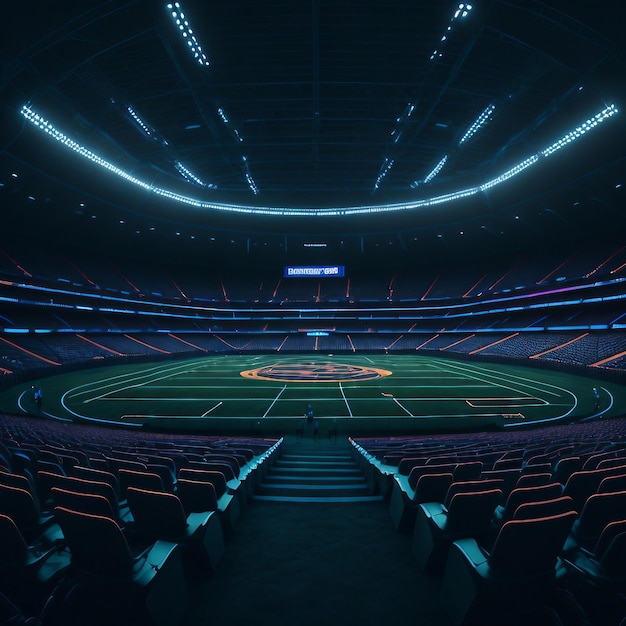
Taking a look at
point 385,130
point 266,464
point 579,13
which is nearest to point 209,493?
point 266,464

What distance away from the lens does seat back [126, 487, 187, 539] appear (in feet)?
10.0

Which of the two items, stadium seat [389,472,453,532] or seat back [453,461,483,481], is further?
seat back [453,461,483,481]

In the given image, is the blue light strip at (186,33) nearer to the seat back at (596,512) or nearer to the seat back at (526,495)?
the seat back at (526,495)

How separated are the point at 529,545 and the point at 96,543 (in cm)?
320

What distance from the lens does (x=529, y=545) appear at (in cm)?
246

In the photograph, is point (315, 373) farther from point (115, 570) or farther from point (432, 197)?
point (432, 197)

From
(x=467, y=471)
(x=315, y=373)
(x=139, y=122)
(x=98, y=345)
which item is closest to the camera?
(x=467, y=471)

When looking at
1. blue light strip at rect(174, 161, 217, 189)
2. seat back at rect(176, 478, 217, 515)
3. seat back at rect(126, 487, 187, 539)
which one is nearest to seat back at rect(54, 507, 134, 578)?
seat back at rect(126, 487, 187, 539)

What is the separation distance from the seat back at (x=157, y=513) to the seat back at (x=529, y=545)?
2.67 meters

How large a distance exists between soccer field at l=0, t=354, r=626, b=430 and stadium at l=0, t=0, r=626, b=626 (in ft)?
1.02

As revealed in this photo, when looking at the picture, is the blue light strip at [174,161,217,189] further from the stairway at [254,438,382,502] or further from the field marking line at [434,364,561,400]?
the field marking line at [434,364,561,400]

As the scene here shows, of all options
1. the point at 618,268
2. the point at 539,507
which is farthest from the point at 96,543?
the point at 618,268

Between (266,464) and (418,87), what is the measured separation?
28239mm

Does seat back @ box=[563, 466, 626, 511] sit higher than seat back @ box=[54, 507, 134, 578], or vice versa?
seat back @ box=[54, 507, 134, 578]
